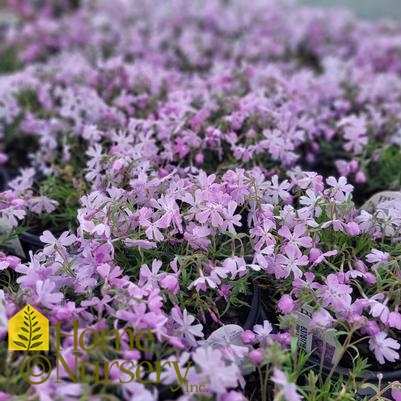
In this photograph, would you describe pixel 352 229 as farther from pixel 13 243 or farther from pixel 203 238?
pixel 13 243

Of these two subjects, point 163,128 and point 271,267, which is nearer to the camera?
point 271,267

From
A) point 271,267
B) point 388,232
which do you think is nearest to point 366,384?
point 271,267

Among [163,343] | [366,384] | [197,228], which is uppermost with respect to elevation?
[197,228]

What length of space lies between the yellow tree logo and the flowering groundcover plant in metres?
0.02

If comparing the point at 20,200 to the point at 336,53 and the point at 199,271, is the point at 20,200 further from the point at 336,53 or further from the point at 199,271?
the point at 336,53

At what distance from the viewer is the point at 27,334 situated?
3.47 feet

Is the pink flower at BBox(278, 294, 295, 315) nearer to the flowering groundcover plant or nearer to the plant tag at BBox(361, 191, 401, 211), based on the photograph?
the flowering groundcover plant

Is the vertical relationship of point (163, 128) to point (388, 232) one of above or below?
above

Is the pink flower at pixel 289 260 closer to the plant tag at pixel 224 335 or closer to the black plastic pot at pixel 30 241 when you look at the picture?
the plant tag at pixel 224 335

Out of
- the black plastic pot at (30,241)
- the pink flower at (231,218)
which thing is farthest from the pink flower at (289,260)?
the black plastic pot at (30,241)

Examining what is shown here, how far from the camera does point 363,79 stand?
2.70m

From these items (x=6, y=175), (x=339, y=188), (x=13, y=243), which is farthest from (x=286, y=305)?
(x=6, y=175)

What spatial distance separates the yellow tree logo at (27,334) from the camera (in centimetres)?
105

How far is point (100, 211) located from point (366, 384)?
2.43ft
